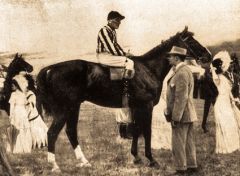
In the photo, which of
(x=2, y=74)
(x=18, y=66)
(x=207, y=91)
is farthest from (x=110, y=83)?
(x=2, y=74)

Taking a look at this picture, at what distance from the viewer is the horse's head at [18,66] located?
7961 millimetres

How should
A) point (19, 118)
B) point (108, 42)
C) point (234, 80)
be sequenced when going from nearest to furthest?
point (108, 42) → point (19, 118) → point (234, 80)

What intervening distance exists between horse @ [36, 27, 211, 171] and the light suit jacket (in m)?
0.81

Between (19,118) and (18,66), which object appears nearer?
(18,66)

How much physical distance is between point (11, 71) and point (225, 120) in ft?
12.4

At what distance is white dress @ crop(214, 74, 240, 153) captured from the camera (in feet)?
25.6

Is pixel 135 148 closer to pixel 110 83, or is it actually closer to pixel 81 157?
pixel 81 157

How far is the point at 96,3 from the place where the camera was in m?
8.01

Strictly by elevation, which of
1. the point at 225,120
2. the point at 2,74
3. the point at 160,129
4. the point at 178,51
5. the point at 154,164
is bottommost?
the point at 154,164

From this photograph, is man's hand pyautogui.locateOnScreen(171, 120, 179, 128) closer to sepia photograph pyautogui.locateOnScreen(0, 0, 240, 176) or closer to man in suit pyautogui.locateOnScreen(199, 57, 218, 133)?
sepia photograph pyautogui.locateOnScreen(0, 0, 240, 176)

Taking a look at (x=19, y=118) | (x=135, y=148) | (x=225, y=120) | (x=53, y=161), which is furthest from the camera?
(x=19, y=118)

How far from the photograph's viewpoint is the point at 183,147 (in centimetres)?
680

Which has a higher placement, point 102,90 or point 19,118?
point 102,90

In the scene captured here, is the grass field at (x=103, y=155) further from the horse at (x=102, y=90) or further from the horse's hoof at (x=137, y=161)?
the horse at (x=102, y=90)
